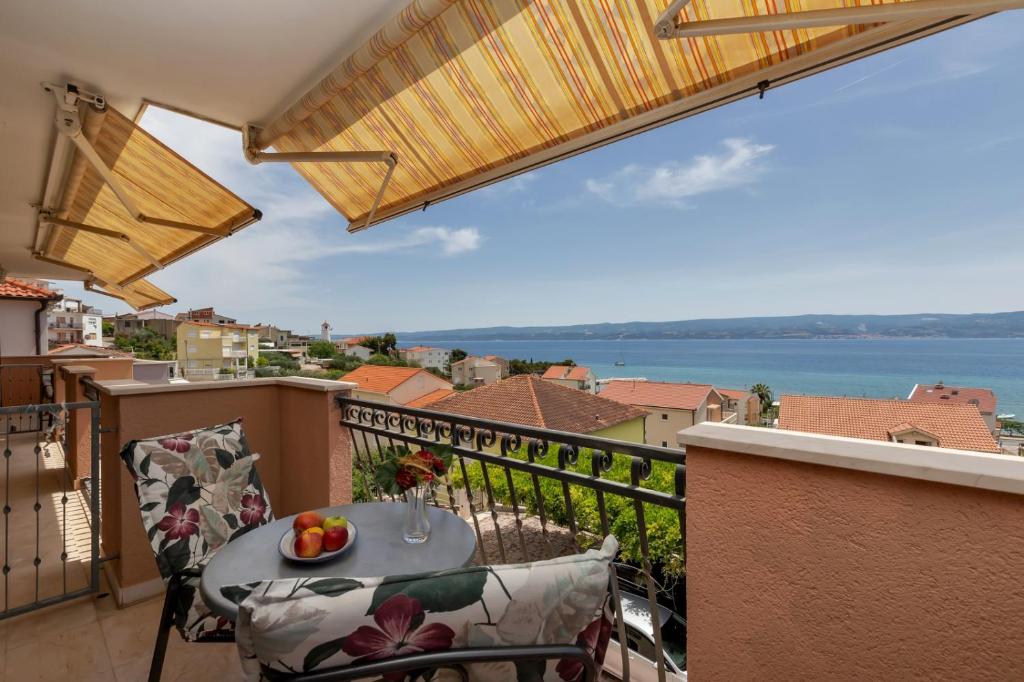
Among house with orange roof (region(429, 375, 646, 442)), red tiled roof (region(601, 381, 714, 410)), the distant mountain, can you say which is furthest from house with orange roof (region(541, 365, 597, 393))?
house with orange roof (region(429, 375, 646, 442))

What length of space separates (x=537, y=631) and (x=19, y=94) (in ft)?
12.7

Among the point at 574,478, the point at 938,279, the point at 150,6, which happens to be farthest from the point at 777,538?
the point at 938,279

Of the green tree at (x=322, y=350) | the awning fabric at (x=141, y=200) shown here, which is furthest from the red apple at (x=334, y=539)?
the green tree at (x=322, y=350)

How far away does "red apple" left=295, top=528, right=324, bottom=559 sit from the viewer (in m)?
1.51

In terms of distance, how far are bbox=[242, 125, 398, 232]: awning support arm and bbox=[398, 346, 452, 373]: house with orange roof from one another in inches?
911

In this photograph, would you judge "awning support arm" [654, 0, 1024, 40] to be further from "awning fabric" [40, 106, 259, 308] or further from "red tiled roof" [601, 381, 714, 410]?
"red tiled roof" [601, 381, 714, 410]

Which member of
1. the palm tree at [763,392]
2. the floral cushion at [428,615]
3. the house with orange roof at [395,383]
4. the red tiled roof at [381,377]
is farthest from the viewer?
the palm tree at [763,392]

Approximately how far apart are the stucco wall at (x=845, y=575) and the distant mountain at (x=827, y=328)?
2091cm

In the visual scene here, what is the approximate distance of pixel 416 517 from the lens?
1667 mm

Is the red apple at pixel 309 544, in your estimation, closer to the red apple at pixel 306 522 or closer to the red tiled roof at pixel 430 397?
the red apple at pixel 306 522

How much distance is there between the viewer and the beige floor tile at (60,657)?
2.17 metres

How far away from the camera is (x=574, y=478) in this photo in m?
1.86

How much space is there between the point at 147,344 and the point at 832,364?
43454 mm

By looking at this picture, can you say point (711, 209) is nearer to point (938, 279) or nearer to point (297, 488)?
point (938, 279)
